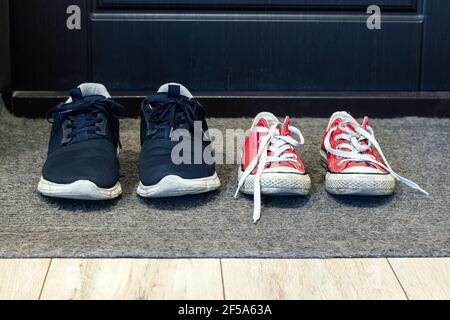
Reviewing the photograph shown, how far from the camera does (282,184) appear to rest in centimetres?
126

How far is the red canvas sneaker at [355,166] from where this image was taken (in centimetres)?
128

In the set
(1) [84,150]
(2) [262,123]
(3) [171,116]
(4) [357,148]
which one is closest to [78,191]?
(1) [84,150]

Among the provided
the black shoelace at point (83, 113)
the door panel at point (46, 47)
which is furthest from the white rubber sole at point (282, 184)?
the door panel at point (46, 47)

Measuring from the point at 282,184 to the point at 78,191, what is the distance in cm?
30

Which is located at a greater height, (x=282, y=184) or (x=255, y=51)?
(x=255, y=51)

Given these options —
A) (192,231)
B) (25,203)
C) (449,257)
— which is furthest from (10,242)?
(449,257)

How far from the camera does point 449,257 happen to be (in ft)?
3.71

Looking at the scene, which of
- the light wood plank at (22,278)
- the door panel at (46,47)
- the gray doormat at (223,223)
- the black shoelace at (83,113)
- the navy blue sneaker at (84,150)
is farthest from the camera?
the door panel at (46,47)

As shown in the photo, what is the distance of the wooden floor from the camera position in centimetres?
103

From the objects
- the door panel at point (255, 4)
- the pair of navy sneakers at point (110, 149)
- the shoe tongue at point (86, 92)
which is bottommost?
the pair of navy sneakers at point (110, 149)

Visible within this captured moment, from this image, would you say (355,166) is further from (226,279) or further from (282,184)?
(226,279)

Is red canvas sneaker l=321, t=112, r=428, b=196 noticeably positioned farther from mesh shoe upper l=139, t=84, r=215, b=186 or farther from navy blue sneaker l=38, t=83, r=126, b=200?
navy blue sneaker l=38, t=83, r=126, b=200

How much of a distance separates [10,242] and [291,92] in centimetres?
77

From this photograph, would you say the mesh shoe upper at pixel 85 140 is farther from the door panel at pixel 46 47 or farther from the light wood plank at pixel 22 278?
the door panel at pixel 46 47
